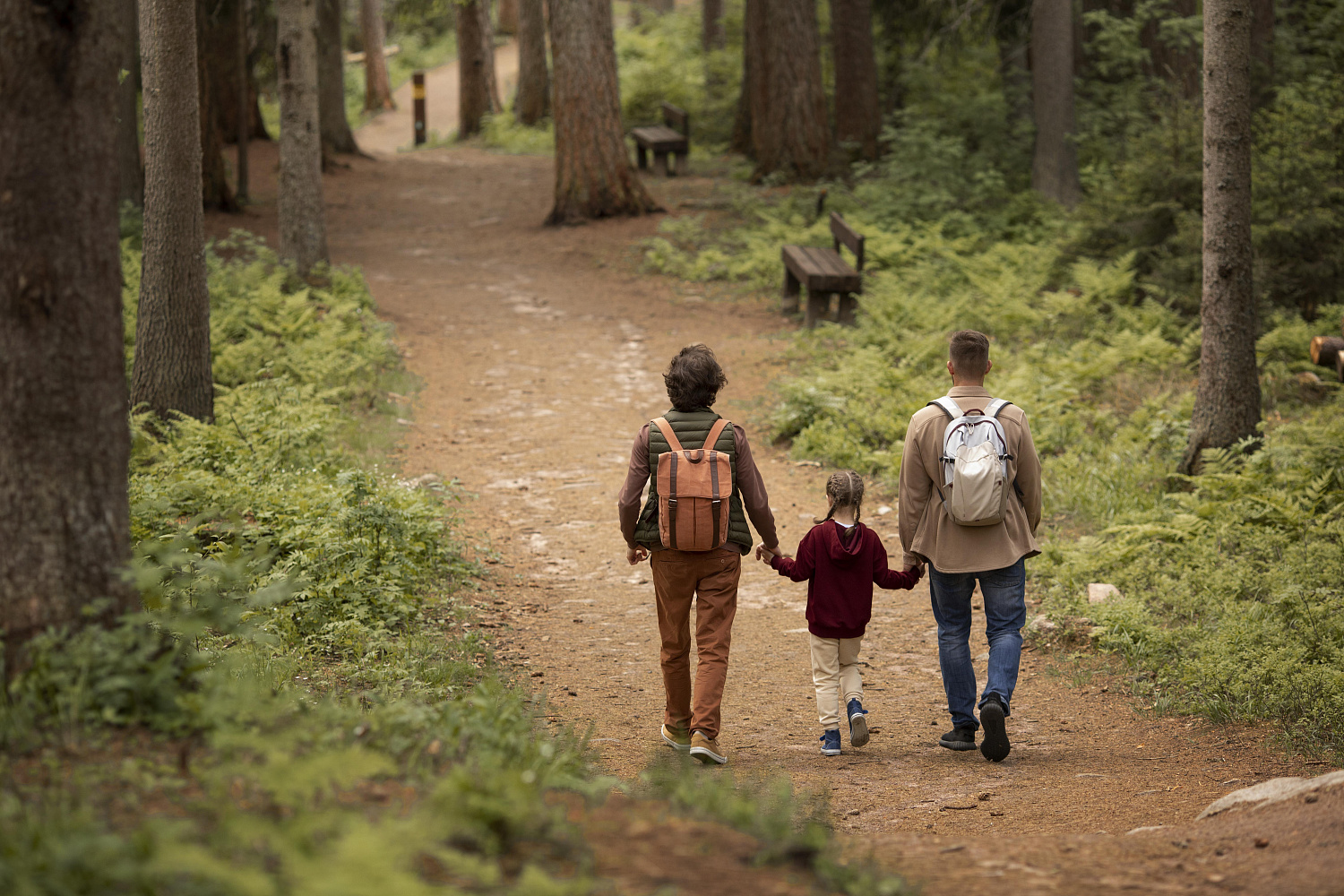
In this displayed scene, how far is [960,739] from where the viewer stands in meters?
5.35

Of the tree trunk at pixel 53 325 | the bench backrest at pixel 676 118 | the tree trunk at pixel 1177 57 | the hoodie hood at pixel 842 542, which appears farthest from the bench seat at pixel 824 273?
the tree trunk at pixel 53 325

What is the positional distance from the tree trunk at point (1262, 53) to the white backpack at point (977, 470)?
15236mm

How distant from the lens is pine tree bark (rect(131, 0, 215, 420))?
9.14 meters

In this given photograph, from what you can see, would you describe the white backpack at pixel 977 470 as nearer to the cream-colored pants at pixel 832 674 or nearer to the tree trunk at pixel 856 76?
the cream-colored pants at pixel 832 674

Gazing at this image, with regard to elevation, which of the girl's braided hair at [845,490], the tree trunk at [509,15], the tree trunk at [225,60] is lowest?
the girl's braided hair at [845,490]

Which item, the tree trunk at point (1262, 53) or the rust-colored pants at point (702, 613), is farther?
the tree trunk at point (1262, 53)

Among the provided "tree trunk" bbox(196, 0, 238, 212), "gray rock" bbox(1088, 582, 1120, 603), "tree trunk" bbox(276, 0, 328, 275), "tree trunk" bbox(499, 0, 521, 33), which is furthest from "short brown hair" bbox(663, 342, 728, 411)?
"tree trunk" bbox(499, 0, 521, 33)

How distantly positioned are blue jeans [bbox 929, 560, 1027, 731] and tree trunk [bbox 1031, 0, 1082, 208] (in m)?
14.6

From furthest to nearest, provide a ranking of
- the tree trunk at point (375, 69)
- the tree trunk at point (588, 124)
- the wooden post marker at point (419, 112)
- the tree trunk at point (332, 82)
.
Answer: the tree trunk at point (375, 69) → the wooden post marker at point (419, 112) → the tree trunk at point (332, 82) → the tree trunk at point (588, 124)

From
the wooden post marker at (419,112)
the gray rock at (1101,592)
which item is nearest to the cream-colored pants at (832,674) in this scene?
the gray rock at (1101,592)

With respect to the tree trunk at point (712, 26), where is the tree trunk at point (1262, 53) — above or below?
below

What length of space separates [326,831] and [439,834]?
0.28 m

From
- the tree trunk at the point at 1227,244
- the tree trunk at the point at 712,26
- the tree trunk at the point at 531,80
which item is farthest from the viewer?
the tree trunk at the point at 712,26

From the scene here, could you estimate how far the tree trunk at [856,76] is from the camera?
20297mm
